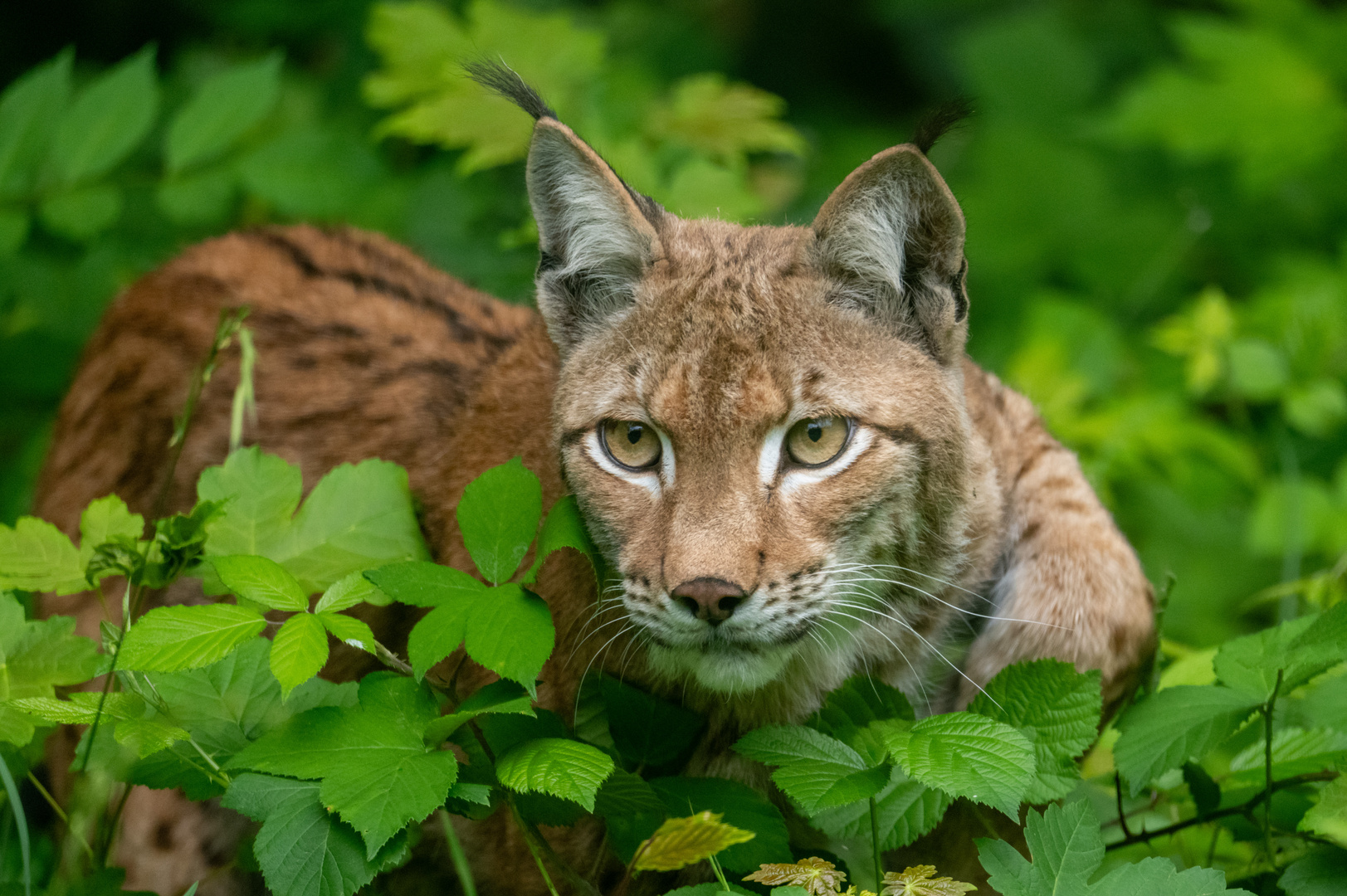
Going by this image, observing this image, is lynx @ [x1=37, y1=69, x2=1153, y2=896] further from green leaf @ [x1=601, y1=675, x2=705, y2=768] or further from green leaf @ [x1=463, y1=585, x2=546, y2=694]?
green leaf @ [x1=463, y1=585, x2=546, y2=694]

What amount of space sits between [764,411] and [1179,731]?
129 cm

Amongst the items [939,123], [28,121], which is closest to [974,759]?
[939,123]

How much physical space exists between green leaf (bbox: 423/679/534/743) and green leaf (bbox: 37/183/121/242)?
10.2ft

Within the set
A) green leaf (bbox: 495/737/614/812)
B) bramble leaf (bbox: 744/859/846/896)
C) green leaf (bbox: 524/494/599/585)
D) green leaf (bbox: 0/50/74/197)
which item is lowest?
bramble leaf (bbox: 744/859/846/896)

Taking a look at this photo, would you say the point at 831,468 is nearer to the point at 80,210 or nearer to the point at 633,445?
the point at 633,445

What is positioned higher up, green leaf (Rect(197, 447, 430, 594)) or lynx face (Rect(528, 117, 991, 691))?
lynx face (Rect(528, 117, 991, 691))

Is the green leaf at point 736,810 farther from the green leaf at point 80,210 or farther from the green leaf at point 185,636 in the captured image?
the green leaf at point 80,210

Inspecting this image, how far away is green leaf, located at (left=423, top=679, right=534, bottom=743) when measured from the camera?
8.70ft

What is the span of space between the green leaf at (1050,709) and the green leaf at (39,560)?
7.53ft

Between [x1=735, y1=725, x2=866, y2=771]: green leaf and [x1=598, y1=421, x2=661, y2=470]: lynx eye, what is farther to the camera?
[x1=598, y1=421, x2=661, y2=470]: lynx eye

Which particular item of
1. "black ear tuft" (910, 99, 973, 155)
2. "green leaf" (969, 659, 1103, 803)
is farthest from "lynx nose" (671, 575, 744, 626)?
"black ear tuft" (910, 99, 973, 155)

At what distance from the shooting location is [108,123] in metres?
4.84

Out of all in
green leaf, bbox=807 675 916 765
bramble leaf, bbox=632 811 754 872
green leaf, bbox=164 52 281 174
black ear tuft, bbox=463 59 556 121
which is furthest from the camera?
green leaf, bbox=164 52 281 174

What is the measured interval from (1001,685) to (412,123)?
153 inches
